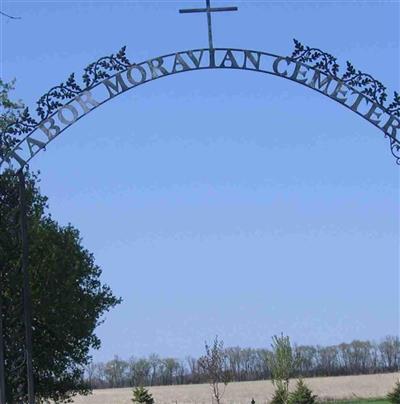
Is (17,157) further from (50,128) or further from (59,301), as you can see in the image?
(59,301)

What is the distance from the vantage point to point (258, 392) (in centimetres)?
6353

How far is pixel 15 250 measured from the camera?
54.5 ft

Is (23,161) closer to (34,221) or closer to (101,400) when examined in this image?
(34,221)

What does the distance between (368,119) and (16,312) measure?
596 centimetres

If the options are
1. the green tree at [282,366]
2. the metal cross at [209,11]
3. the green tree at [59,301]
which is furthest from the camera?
the green tree at [282,366]

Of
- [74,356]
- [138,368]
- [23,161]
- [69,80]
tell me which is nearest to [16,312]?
[23,161]

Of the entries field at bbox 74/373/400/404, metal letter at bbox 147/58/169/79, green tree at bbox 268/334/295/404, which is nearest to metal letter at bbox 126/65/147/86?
metal letter at bbox 147/58/169/79

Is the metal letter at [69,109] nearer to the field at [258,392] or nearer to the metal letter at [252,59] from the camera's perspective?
the metal letter at [252,59]

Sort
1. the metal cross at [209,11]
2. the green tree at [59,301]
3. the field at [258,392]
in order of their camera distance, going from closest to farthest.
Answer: the metal cross at [209,11] < the green tree at [59,301] < the field at [258,392]

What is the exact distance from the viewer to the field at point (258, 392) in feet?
190

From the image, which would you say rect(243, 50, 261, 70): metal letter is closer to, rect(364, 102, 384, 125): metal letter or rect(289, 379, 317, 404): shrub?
rect(364, 102, 384, 125): metal letter

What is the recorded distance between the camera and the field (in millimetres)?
57906

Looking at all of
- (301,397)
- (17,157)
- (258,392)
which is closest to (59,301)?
(301,397)

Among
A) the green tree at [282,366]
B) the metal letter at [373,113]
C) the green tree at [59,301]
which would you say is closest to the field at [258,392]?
the green tree at [282,366]
